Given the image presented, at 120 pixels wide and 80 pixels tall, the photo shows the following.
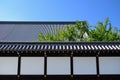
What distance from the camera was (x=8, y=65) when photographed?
1518 centimetres

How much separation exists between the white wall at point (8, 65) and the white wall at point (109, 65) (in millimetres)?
5107

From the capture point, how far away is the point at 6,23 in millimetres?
33812

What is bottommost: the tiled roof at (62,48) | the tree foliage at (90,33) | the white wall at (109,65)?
the white wall at (109,65)

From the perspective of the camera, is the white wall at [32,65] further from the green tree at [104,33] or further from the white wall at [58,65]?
the green tree at [104,33]

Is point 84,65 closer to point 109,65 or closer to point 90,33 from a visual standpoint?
point 109,65

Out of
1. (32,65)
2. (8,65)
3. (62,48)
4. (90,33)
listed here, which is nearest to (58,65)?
(62,48)

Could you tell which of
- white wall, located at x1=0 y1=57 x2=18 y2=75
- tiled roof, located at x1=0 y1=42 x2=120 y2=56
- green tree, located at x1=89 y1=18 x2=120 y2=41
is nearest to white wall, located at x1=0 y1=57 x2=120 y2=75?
white wall, located at x1=0 y1=57 x2=18 y2=75

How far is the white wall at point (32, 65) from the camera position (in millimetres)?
15039

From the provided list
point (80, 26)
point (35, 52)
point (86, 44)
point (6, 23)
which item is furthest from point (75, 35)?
point (6, 23)

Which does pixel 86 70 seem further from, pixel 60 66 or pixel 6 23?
pixel 6 23

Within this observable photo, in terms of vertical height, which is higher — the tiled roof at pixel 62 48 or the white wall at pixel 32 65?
the tiled roof at pixel 62 48

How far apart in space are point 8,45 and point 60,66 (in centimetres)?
349

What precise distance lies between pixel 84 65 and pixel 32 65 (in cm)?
311

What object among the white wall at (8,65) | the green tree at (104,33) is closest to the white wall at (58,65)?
the white wall at (8,65)
